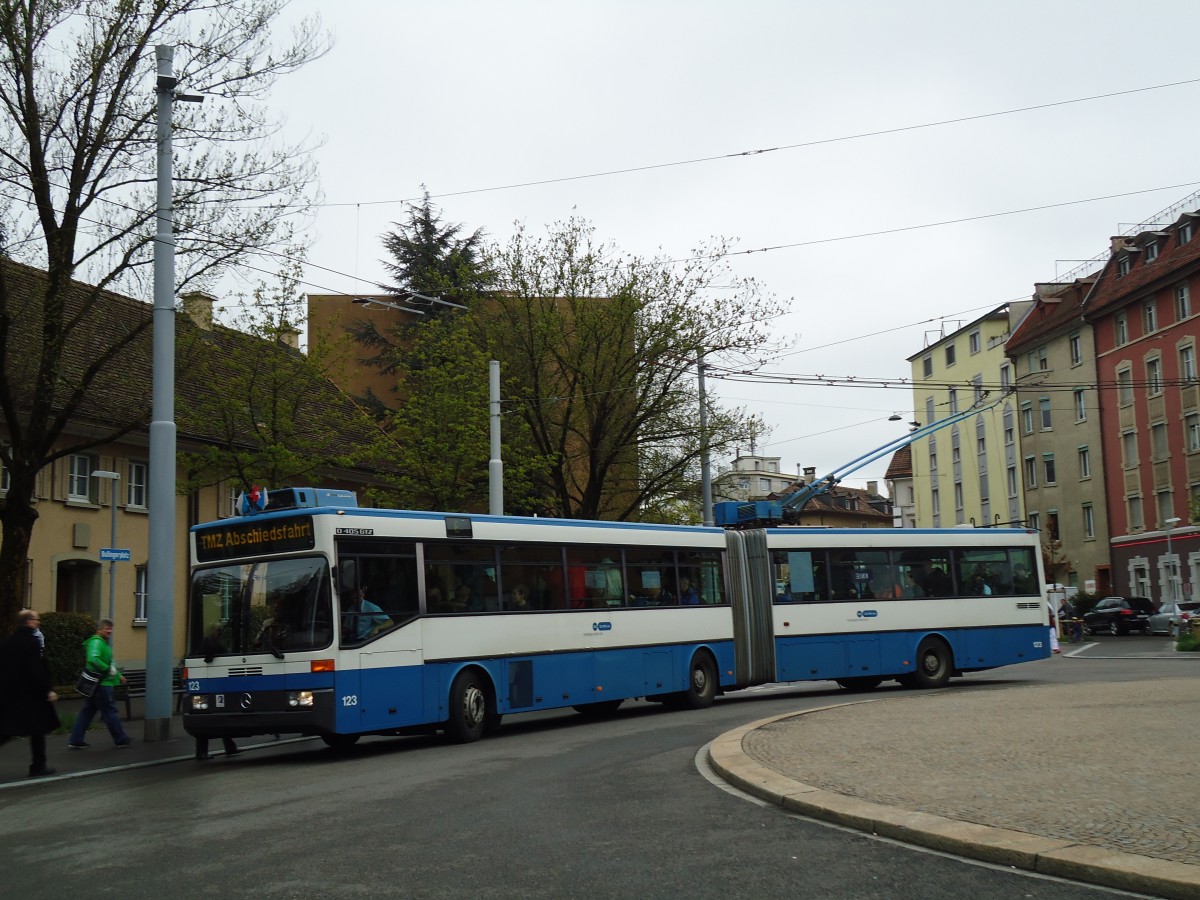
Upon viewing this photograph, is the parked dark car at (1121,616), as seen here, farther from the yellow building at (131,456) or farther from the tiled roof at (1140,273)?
the yellow building at (131,456)

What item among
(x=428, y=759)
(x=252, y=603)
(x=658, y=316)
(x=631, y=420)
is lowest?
(x=428, y=759)

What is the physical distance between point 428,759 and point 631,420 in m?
23.4

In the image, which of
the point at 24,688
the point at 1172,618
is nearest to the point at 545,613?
the point at 24,688

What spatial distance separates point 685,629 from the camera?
22.0 metres

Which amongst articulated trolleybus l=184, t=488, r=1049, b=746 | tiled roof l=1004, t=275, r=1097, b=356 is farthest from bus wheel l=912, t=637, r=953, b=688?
tiled roof l=1004, t=275, r=1097, b=356

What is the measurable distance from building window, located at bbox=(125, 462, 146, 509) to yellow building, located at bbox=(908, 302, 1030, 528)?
154 ft

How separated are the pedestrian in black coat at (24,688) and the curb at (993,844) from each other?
309 inches

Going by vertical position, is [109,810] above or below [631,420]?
below

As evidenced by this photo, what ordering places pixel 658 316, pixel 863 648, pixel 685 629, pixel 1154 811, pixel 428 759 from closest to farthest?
pixel 1154 811
pixel 428 759
pixel 685 629
pixel 863 648
pixel 658 316

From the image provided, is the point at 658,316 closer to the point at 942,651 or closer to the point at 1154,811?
the point at 942,651

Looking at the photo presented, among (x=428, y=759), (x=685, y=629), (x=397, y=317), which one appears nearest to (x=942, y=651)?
(x=685, y=629)

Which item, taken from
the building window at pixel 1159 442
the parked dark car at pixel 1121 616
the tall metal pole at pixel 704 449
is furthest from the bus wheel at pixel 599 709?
the building window at pixel 1159 442

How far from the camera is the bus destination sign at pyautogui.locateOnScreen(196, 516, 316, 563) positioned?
1572 centimetres

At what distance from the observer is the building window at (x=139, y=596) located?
35344 mm
